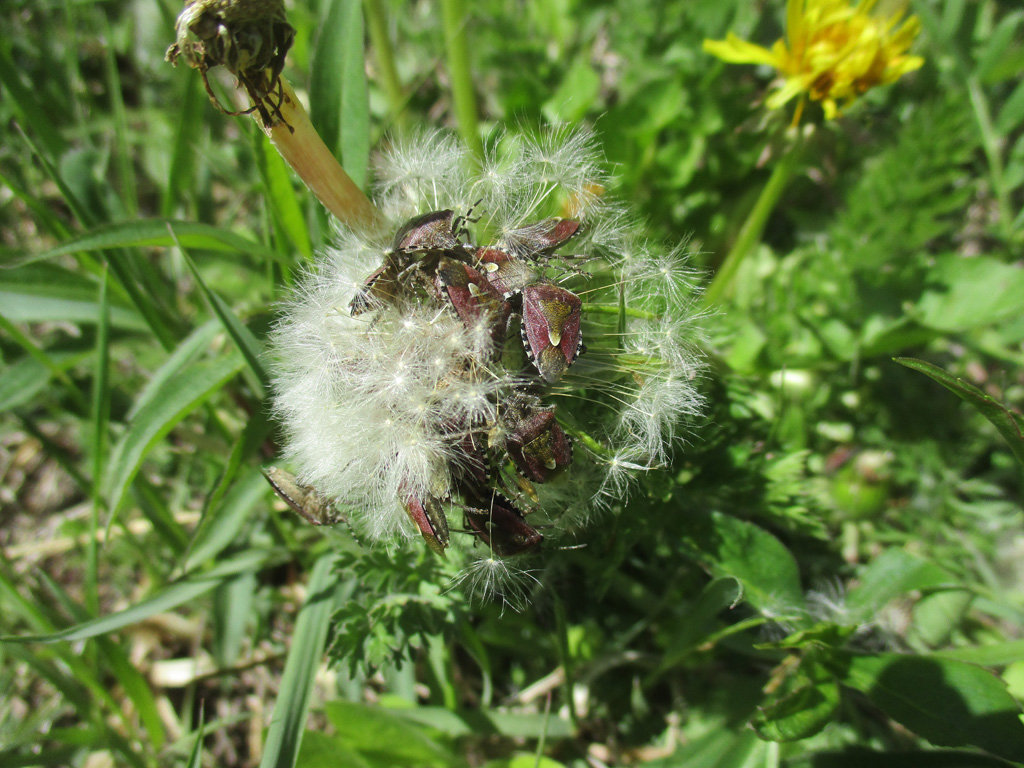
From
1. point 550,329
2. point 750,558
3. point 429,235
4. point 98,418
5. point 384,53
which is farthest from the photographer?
point 384,53

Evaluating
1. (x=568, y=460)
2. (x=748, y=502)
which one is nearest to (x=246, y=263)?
(x=568, y=460)

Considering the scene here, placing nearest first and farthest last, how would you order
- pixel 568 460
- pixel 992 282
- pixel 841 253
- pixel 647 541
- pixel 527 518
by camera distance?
pixel 568 460 < pixel 527 518 < pixel 647 541 < pixel 992 282 < pixel 841 253

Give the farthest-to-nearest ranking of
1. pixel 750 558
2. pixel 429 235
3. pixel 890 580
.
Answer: pixel 890 580
pixel 750 558
pixel 429 235

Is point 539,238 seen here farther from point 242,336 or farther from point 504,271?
point 242,336

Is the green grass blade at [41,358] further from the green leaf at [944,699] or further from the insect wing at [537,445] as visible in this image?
the green leaf at [944,699]

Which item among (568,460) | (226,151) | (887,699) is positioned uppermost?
(226,151)

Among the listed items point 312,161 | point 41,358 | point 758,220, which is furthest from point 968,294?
point 41,358

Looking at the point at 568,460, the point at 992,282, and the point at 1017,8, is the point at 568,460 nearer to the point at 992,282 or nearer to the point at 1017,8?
the point at 992,282
